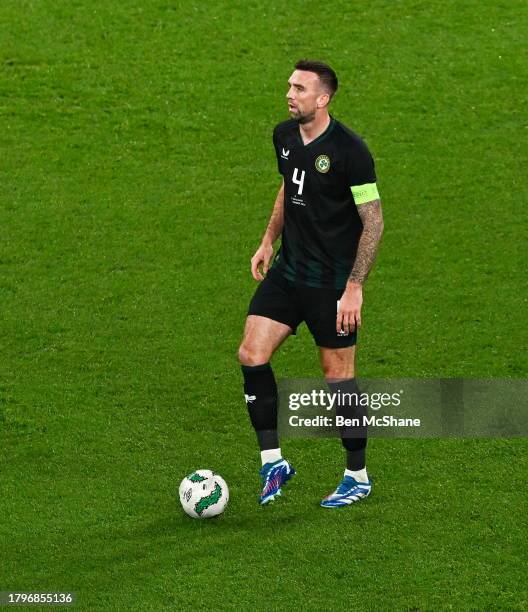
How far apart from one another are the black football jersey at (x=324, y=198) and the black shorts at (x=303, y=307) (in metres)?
0.06

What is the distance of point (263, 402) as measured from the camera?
956cm

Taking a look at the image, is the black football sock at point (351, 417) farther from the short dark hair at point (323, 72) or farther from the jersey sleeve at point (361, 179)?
the short dark hair at point (323, 72)

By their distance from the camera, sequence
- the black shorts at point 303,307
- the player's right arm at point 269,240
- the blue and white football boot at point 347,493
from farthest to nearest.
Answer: the player's right arm at point 269,240, the blue and white football boot at point 347,493, the black shorts at point 303,307

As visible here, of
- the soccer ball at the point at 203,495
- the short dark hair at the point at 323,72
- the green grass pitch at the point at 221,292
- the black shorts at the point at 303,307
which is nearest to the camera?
the green grass pitch at the point at 221,292

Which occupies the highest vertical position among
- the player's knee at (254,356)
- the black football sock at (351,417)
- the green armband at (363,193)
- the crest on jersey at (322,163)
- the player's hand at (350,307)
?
the crest on jersey at (322,163)

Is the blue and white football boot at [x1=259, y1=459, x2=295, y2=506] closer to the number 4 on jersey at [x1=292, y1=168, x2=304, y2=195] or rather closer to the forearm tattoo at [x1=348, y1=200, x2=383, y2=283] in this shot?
the forearm tattoo at [x1=348, y1=200, x2=383, y2=283]

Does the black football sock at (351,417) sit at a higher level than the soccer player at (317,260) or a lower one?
lower

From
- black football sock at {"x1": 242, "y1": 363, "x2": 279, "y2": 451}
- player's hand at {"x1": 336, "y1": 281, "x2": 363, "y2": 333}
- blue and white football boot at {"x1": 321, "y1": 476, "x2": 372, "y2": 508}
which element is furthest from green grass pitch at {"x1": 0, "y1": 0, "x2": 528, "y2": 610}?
player's hand at {"x1": 336, "y1": 281, "x2": 363, "y2": 333}

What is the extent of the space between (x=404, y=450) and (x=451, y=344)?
5.70ft

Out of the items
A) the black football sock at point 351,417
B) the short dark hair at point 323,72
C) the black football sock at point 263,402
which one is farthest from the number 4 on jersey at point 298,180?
the black football sock at point 351,417

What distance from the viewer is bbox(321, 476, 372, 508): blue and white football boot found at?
31.2 ft

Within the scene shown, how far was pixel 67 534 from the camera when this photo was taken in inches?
361

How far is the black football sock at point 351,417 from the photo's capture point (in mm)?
9477

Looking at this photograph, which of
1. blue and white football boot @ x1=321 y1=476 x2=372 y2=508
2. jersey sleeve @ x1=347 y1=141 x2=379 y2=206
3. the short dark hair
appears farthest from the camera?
blue and white football boot @ x1=321 y1=476 x2=372 y2=508
